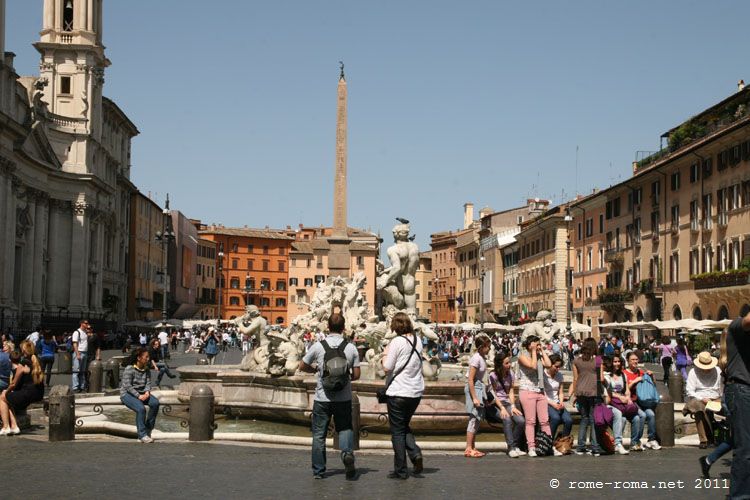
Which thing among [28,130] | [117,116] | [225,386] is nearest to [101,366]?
[225,386]

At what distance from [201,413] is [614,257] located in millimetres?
46908

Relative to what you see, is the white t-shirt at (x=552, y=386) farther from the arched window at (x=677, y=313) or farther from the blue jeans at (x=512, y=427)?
the arched window at (x=677, y=313)

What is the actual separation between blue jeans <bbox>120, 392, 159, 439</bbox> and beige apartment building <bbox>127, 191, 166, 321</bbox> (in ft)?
226

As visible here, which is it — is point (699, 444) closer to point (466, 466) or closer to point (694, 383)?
point (694, 383)

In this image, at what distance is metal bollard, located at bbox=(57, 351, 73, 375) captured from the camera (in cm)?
2922

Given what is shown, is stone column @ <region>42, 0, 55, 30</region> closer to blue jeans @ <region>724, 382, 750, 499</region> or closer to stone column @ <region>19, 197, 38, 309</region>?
stone column @ <region>19, 197, 38, 309</region>

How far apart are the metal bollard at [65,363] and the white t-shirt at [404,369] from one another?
2150 cm

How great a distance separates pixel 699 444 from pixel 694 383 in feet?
3.33

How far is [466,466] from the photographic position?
1037cm

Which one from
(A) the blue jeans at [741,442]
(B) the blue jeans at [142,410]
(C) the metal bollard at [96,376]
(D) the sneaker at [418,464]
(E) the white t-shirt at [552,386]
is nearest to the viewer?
(A) the blue jeans at [741,442]

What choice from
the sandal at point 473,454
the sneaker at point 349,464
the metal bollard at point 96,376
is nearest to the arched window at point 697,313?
the metal bollard at point 96,376

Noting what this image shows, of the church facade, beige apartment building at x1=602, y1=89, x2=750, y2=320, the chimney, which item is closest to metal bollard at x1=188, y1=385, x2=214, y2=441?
beige apartment building at x1=602, y1=89, x2=750, y2=320

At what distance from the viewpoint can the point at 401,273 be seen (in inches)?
715

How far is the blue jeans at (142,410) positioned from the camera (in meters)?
12.3
